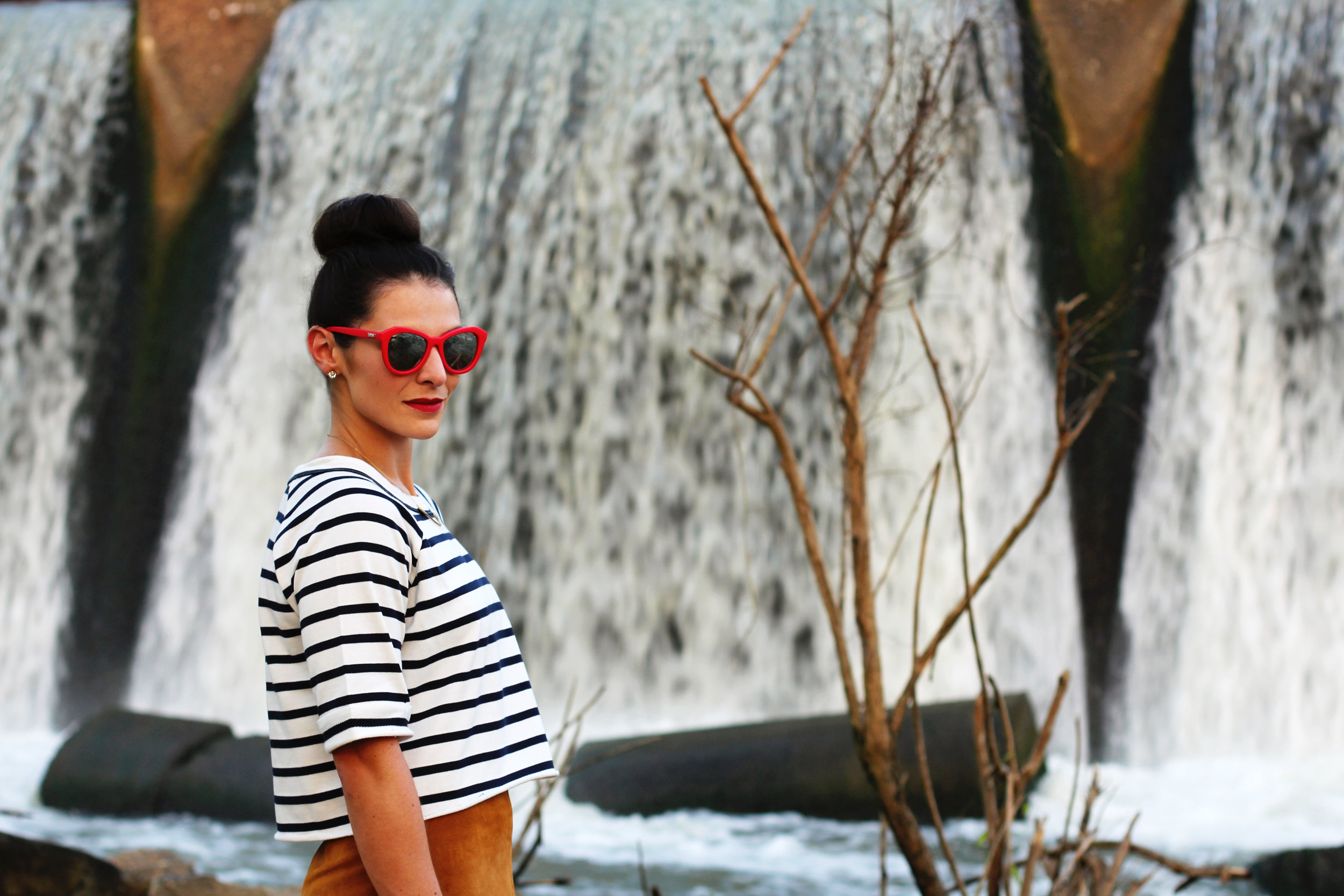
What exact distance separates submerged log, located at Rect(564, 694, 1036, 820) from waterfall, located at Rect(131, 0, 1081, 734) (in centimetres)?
142

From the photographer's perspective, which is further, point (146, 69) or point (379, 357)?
point (146, 69)

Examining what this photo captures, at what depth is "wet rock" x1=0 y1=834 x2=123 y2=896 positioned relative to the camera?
2908 mm

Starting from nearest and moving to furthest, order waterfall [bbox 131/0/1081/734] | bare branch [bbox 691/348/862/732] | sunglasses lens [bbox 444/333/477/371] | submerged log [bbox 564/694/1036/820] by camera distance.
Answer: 1. sunglasses lens [bbox 444/333/477/371]
2. bare branch [bbox 691/348/862/732]
3. submerged log [bbox 564/694/1036/820]
4. waterfall [bbox 131/0/1081/734]

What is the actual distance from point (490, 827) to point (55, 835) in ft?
14.5

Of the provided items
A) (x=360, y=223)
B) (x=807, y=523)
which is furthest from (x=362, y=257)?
(x=807, y=523)

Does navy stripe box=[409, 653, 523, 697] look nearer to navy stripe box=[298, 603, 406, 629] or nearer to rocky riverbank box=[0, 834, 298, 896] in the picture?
navy stripe box=[298, 603, 406, 629]

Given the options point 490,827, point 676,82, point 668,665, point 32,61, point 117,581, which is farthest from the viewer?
point 32,61

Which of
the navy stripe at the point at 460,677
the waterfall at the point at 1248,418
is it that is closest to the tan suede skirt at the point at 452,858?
the navy stripe at the point at 460,677

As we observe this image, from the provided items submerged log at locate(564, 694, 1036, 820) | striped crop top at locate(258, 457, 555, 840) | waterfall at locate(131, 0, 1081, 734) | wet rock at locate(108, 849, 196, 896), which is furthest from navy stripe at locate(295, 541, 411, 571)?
waterfall at locate(131, 0, 1081, 734)

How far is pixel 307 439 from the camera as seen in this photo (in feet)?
24.8

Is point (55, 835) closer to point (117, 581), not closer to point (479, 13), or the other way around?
point (117, 581)

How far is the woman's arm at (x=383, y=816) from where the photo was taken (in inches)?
41.3

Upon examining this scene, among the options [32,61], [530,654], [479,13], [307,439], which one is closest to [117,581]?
[307,439]

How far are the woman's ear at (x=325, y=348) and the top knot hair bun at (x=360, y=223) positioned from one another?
8 cm
